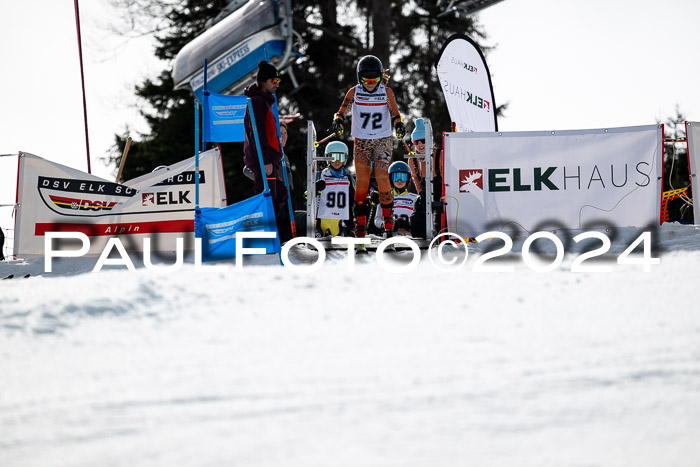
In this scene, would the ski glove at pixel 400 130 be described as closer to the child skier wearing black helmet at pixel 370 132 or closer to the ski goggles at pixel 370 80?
the child skier wearing black helmet at pixel 370 132

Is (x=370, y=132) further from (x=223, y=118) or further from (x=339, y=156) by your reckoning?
(x=223, y=118)

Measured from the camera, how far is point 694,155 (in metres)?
7.94

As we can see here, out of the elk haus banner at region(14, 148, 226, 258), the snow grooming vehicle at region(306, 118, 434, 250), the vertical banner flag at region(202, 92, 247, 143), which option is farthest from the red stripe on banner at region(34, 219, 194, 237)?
the snow grooming vehicle at region(306, 118, 434, 250)

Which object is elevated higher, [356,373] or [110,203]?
[110,203]

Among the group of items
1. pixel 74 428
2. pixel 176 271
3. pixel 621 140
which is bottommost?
pixel 74 428

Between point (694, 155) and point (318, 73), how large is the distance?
1269 cm

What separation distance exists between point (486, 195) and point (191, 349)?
4.77 metres

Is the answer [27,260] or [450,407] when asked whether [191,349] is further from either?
[27,260]

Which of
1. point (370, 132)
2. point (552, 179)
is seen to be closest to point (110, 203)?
point (370, 132)

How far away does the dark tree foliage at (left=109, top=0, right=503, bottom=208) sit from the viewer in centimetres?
Answer: 1869

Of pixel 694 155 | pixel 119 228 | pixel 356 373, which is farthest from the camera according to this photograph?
pixel 119 228

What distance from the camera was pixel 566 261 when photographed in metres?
5.58

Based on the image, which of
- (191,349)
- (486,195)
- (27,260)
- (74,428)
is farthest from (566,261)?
(27,260)

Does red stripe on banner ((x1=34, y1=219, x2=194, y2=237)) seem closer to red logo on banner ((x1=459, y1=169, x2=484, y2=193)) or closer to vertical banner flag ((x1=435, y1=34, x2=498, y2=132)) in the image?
red logo on banner ((x1=459, y1=169, x2=484, y2=193))
